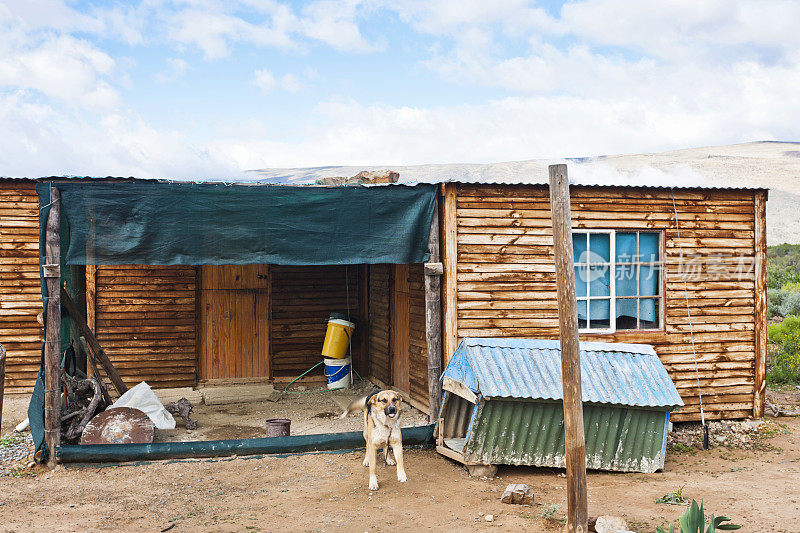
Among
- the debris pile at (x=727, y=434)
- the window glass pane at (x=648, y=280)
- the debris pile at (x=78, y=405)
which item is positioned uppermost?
the window glass pane at (x=648, y=280)

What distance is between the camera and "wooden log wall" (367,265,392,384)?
1141cm

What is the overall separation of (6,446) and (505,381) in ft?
20.2

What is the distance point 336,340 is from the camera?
11.8 metres

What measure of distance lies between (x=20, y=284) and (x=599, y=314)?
8.89 metres

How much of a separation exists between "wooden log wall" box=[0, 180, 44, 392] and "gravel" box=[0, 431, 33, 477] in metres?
2.13

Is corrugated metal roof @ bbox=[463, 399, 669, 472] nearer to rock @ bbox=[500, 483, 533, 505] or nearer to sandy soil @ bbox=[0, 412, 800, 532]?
sandy soil @ bbox=[0, 412, 800, 532]

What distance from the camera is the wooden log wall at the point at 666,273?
877cm

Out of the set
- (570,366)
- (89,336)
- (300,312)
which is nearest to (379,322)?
(300,312)

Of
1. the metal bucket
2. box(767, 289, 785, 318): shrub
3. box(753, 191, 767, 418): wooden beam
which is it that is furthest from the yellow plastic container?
box(767, 289, 785, 318): shrub

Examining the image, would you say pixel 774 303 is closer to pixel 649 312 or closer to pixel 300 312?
pixel 649 312

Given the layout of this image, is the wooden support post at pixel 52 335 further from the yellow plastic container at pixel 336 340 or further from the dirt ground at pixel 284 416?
the yellow plastic container at pixel 336 340

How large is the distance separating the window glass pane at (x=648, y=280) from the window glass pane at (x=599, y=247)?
56cm

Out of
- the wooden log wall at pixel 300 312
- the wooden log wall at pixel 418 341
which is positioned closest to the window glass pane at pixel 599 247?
the wooden log wall at pixel 418 341

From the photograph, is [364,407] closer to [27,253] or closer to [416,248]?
[416,248]
